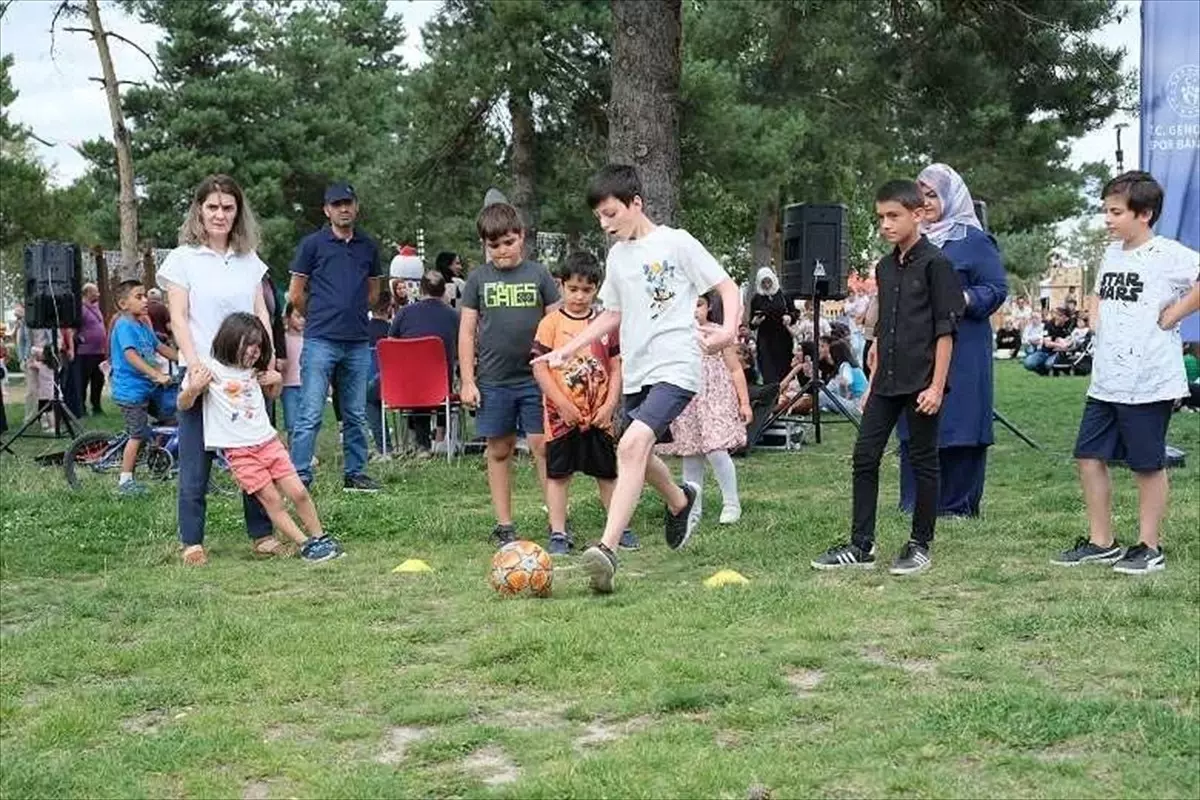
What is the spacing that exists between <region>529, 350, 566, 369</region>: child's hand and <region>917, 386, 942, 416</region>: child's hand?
149 centimetres

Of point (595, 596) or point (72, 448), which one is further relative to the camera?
point (72, 448)

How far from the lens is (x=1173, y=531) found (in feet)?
21.1

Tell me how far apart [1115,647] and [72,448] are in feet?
25.2

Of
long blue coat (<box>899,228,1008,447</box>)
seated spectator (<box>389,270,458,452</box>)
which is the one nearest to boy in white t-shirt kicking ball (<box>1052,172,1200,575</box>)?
long blue coat (<box>899,228,1008,447</box>)

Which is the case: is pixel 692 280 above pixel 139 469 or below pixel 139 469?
above

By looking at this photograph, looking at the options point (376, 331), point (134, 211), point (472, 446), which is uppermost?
point (134, 211)

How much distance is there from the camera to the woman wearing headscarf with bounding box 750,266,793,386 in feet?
42.7

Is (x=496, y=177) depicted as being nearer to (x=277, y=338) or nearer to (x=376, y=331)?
(x=376, y=331)

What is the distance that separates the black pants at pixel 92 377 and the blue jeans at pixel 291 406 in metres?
7.63

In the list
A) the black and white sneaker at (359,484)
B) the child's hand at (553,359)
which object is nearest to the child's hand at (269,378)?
the child's hand at (553,359)

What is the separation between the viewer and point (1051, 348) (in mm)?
25641

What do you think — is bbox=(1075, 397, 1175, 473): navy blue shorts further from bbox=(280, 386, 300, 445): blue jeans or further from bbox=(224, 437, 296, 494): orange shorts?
bbox=(280, 386, 300, 445): blue jeans

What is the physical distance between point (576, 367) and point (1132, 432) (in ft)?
7.75

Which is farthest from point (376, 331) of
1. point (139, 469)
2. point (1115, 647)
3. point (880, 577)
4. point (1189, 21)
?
point (1115, 647)
